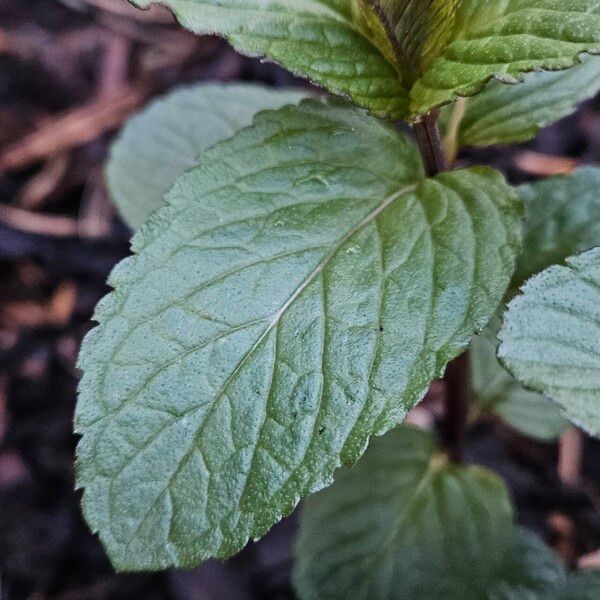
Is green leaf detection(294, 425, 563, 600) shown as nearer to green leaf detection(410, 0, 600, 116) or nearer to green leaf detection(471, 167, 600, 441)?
green leaf detection(471, 167, 600, 441)

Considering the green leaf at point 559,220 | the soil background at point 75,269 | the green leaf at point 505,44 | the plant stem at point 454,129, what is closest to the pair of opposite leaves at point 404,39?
the green leaf at point 505,44

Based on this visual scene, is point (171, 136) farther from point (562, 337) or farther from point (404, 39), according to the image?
point (562, 337)

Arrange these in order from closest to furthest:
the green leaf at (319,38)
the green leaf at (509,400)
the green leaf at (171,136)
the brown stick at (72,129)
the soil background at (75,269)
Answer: the green leaf at (319,38) < the green leaf at (171,136) < the green leaf at (509,400) < the soil background at (75,269) < the brown stick at (72,129)

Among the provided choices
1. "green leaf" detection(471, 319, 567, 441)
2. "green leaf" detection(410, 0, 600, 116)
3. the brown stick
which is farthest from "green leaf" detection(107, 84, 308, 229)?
the brown stick

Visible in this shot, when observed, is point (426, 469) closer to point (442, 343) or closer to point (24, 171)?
point (442, 343)

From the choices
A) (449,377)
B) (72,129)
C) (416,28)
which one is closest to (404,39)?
(416,28)

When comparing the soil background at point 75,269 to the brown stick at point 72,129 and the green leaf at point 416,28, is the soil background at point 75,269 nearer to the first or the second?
the brown stick at point 72,129
